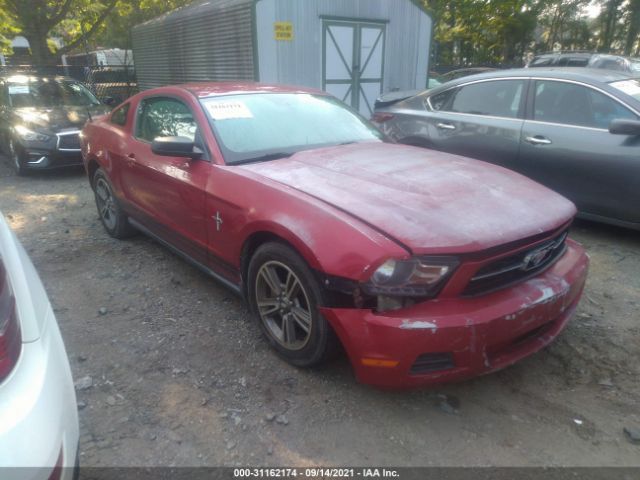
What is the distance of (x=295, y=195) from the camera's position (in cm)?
247

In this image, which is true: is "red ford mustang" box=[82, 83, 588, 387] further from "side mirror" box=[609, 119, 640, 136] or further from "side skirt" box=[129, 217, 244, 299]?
"side mirror" box=[609, 119, 640, 136]

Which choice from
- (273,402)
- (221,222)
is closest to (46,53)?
(221,222)

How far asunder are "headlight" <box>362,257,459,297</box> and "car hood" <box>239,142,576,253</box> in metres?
0.05

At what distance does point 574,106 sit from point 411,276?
333cm

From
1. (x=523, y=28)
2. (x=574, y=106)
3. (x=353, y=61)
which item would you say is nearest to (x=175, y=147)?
(x=574, y=106)

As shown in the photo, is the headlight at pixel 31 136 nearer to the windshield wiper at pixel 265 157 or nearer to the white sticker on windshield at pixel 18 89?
the white sticker on windshield at pixel 18 89

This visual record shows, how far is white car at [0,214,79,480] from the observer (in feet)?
4.05

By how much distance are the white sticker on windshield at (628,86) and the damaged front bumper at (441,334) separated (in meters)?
2.90

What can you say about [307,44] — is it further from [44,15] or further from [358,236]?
[358,236]

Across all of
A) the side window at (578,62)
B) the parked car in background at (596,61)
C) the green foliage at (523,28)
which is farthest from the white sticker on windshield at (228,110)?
the green foliage at (523,28)

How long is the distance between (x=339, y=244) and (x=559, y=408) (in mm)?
1402

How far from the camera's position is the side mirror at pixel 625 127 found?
3.81m

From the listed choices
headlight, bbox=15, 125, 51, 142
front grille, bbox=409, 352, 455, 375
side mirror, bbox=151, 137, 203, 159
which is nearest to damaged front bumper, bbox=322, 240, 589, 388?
front grille, bbox=409, 352, 455, 375

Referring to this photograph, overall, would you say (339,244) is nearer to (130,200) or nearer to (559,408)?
(559,408)
